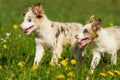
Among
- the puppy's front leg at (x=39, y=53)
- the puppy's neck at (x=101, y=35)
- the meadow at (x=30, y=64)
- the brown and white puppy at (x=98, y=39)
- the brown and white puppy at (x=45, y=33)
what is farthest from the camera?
the puppy's front leg at (x=39, y=53)

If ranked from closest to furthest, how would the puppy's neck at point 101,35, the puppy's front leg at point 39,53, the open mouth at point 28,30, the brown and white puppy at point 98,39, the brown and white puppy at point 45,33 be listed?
the brown and white puppy at point 98,39 < the puppy's neck at point 101,35 < the open mouth at point 28,30 < the brown and white puppy at point 45,33 < the puppy's front leg at point 39,53

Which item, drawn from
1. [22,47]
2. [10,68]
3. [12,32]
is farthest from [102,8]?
[10,68]

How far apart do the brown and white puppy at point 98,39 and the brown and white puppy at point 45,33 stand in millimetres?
572

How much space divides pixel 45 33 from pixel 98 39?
44.7 inches

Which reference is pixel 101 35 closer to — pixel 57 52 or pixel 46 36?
pixel 57 52

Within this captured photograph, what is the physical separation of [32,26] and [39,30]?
265 mm

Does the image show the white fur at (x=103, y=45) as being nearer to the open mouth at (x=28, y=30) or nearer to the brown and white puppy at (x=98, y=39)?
the brown and white puppy at (x=98, y=39)

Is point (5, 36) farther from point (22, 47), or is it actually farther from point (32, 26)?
point (32, 26)

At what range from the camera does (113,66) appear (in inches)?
374

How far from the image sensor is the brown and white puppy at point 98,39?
30.4ft

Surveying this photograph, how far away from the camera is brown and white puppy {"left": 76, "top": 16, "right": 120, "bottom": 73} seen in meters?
9.27

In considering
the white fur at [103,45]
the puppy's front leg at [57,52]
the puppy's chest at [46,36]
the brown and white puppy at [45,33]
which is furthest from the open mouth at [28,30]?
the white fur at [103,45]

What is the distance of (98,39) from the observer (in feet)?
31.4

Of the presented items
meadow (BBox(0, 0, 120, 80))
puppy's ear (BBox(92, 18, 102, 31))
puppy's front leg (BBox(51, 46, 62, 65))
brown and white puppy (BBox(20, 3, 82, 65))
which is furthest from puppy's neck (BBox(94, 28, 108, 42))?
puppy's front leg (BBox(51, 46, 62, 65))
